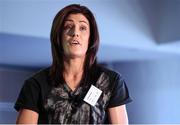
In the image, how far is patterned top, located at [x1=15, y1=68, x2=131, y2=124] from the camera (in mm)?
1022

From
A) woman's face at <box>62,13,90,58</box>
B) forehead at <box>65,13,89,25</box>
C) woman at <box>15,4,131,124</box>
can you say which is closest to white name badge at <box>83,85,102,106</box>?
woman at <box>15,4,131,124</box>

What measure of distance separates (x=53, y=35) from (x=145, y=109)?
77.0 inches

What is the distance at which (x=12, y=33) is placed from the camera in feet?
6.53

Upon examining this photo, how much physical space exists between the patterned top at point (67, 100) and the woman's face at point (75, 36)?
0.10m

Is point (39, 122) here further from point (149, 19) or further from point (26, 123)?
point (149, 19)

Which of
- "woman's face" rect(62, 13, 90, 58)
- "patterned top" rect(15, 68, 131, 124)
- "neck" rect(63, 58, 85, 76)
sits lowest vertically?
"patterned top" rect(15, 68, 131, 124)

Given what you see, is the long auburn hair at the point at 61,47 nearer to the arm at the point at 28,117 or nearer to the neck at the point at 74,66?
the neck at the point at 74,66

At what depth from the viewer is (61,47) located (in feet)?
3.55

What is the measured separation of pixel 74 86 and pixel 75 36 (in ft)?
0.51

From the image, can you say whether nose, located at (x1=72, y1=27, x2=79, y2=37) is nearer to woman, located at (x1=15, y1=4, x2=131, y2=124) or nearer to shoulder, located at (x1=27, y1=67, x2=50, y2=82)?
woman, located at (x1=15, y1=4, x2=131, y2=124)

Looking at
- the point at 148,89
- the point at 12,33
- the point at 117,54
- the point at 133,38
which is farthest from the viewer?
the point at 148,89

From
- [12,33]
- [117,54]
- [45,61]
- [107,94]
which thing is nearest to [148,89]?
[117,54]

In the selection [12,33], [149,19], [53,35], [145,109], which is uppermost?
[149,19]

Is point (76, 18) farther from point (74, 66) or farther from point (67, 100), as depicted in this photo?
point (67, 100)
